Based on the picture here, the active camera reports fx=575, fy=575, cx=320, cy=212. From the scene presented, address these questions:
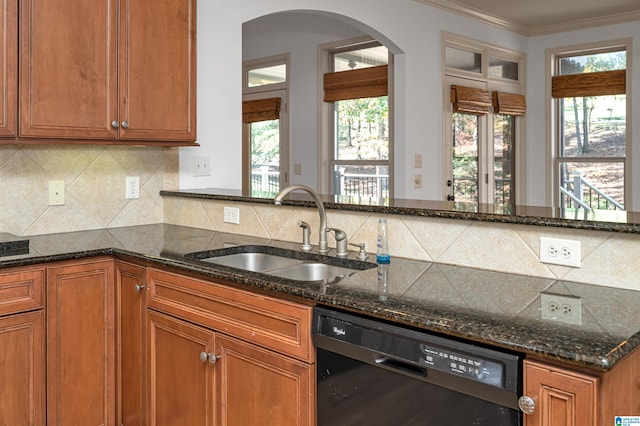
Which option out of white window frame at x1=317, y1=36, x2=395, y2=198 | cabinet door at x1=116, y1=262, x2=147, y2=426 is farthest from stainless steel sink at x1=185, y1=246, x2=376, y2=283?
white window frame at x1=317, y1=36, x2=395, y2=198

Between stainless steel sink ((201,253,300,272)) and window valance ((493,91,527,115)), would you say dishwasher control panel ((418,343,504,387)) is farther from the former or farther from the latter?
window valance ((493,91,527,115))

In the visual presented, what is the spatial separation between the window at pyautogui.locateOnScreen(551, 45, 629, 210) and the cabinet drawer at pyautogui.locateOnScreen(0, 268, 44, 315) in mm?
5539

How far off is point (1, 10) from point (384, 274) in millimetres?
1774

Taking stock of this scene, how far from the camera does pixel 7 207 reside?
2625mm

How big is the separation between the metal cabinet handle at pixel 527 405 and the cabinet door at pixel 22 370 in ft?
5.89

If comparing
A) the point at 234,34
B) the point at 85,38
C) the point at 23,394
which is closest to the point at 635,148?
the point at 234,34

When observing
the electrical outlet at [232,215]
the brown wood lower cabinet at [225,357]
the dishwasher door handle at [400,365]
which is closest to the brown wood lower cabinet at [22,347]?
the brown wood lower cabinet at [225,357]

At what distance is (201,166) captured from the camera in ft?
10.5

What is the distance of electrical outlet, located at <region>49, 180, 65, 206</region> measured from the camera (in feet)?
9.05

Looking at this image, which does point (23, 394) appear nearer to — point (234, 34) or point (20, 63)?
point (20, 63)

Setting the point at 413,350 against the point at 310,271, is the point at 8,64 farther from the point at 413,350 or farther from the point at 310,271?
the point at 413,350

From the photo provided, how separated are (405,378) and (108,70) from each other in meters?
Result: 1.88

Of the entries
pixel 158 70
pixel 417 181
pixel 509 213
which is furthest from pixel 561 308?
pixel 417 181

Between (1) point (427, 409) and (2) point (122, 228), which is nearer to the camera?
(1) point (427, 409)
